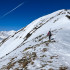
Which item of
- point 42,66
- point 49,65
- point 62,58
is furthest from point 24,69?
point 62,58

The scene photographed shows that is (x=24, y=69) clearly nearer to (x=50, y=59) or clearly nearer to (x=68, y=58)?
(x=50, y=59)

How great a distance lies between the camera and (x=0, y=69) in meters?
13.8

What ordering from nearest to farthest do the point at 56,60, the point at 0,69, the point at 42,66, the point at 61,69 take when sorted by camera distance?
the point at 61,69
the point at 42,66
the point at 56,60
the point at 0,69

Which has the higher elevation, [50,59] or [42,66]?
[50,59]

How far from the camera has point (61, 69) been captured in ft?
33.3

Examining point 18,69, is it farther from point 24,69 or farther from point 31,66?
point 31,66

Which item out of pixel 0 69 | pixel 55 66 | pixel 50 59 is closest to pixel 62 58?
pixel 50 59

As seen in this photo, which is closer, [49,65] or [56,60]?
[49,65]

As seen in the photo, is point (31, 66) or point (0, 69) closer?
point (31, 66)

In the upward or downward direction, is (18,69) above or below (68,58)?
below

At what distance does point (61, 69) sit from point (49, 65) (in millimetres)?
1408

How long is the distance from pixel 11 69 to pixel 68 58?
23.6 feet

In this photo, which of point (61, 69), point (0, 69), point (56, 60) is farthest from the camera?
point (0, 69)

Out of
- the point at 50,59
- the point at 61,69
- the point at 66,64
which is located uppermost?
the point at 50,59
